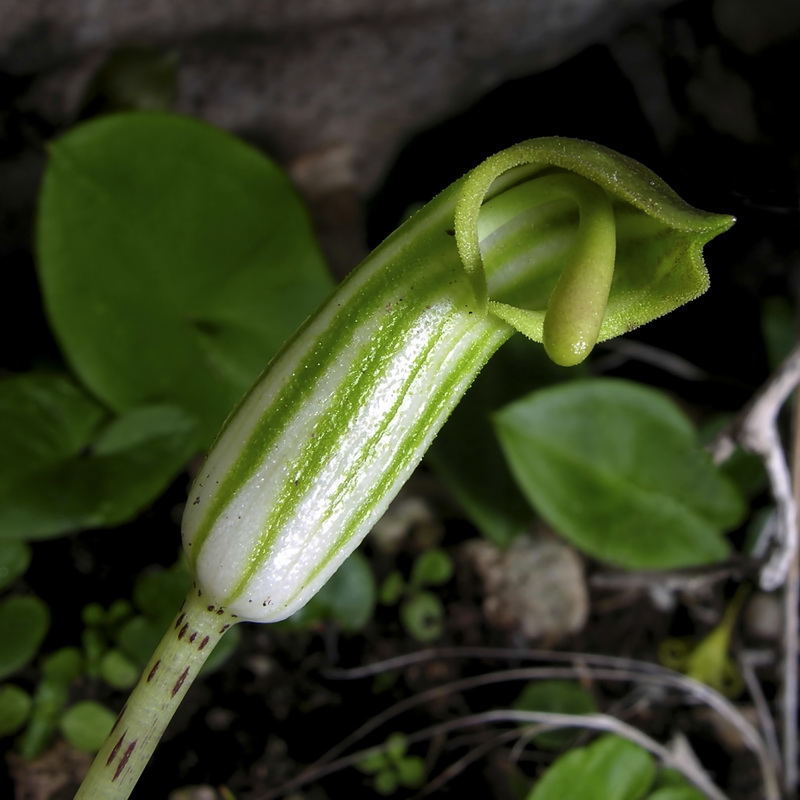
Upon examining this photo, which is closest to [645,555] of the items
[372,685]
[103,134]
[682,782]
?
[682,782]

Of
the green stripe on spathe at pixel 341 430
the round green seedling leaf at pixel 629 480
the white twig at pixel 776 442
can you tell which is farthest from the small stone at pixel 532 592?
the green stripe on spathe at pixel 341 430

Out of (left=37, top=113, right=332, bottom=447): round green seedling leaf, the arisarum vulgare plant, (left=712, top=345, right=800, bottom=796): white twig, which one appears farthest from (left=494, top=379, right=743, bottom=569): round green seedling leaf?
the arisarum vulgare plant

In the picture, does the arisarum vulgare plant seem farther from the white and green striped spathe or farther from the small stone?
the small stone

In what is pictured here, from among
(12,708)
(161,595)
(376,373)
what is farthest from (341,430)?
(12,708)

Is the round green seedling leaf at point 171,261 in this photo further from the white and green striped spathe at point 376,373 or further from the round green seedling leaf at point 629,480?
the white and green striped spathe at point 376,373

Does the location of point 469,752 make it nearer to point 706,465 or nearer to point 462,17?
point 706,465

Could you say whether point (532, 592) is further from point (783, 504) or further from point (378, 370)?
point (378, 370)
